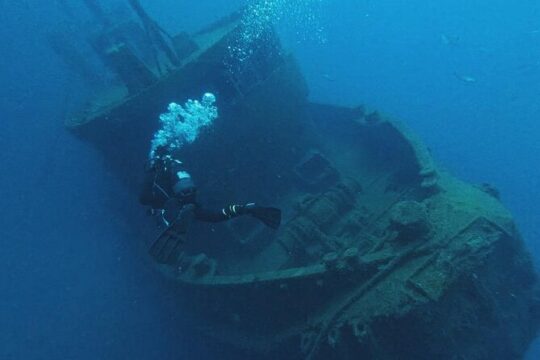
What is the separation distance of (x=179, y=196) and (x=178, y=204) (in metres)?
0.31

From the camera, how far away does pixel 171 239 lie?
4.31m

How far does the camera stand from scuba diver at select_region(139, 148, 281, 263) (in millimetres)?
4305

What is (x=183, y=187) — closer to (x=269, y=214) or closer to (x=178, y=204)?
(x=178, y=204)

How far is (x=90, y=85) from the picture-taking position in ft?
51.1

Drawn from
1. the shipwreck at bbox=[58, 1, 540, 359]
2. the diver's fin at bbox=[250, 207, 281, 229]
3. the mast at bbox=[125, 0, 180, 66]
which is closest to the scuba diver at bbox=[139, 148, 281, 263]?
the diver's fin at bbox=[250, 207, 281, 229]

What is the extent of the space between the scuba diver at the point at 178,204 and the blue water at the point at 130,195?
4854 millimetres

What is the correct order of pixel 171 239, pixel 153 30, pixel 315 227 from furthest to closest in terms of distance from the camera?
pixel 153 30, pixel 315 227, pixel 171 239

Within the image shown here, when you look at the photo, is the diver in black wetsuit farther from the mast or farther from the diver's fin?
the mast

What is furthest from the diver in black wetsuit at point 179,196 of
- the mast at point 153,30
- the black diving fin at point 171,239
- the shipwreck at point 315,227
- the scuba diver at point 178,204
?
the mast at point 153,30

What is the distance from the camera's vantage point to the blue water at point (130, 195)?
560 inches

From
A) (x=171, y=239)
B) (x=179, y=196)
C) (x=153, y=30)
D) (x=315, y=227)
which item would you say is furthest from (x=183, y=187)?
(x=153, y=30)

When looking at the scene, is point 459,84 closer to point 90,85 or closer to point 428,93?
point 428,93

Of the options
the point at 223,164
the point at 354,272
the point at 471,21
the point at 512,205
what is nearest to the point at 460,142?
the point at 512,205

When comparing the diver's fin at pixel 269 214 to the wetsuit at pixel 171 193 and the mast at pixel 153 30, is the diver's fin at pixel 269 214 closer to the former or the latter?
the wetsuit at pixel 171 193
